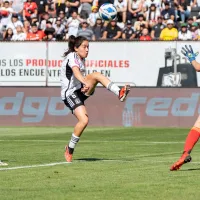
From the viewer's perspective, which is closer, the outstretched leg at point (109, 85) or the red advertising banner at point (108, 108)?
the outstretched leg at point (109, 85)

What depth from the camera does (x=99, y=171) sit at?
1288 cm

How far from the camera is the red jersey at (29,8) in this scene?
35094 mm

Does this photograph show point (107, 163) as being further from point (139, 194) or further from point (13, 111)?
point (13, 111)

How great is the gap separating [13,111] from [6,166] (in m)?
15.0

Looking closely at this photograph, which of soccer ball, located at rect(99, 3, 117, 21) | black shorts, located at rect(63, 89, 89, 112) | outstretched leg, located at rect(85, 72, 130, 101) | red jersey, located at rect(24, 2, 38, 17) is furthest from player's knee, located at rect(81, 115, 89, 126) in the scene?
red jersey, located at rect(24, 2, 38, 17)

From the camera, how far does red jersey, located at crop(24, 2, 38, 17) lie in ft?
115

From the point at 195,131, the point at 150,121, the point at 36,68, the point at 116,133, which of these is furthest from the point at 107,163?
the point at 36,68

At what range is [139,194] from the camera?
10.2 metres

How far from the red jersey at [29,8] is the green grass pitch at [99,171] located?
542 inches

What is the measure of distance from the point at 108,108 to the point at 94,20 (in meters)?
5.90

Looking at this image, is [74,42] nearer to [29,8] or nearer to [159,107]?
[159,107]

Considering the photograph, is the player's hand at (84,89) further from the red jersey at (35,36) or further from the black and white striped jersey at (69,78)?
the red jersey at (35,36)

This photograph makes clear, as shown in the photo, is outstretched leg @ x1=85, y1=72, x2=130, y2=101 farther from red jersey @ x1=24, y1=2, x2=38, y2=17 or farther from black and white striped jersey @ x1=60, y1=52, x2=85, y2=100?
red jersey @ x1=24, y1=2, x2=38, y2=17

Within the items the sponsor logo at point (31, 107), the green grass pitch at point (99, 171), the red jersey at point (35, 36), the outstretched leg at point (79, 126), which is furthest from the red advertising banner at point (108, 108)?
the outstretched leg at point (79, 126)
